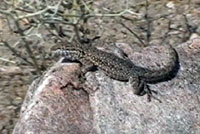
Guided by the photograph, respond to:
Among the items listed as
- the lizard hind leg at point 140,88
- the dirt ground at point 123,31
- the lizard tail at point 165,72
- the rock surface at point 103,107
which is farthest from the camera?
the dirt ground at point 123,31

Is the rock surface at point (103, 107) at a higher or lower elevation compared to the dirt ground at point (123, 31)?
higher

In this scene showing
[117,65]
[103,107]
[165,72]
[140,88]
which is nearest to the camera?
[103,107]

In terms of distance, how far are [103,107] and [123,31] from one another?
7.43 feet

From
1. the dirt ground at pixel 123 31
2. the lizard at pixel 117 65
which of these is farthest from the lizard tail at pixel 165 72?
the dirt ground at pixel 123 31

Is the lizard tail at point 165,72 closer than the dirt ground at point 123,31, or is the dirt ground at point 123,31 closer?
the lizard tail at point 165,72

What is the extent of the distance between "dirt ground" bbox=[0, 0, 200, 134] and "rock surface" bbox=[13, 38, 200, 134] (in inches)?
49.7

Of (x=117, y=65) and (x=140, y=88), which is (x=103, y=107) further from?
(x=117, y=65)

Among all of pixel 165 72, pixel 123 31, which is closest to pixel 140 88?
pixel 165 72

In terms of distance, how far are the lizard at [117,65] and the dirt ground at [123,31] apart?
42.9 inches

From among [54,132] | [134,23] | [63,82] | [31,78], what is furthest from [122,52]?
[134,23]

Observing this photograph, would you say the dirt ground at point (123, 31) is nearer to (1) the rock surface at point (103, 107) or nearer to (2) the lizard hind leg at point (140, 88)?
(1) the rock surface at point (103, 107)

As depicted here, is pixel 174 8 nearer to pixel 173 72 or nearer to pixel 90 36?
pixel 90 36

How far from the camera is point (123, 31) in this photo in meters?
6.28

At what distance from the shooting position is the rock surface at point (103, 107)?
13.1 ft
